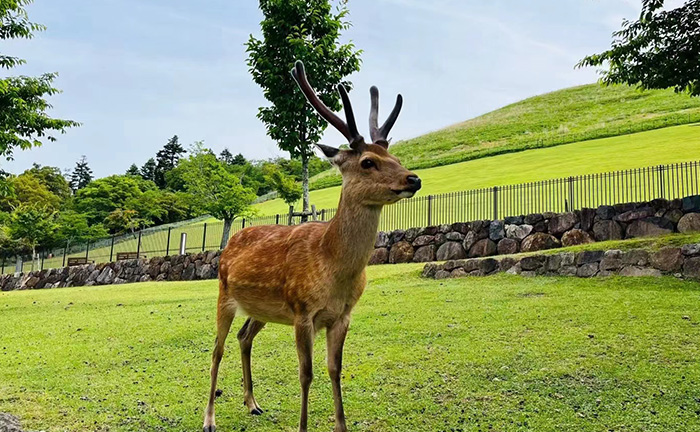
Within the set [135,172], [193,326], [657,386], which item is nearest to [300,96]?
[193,326]

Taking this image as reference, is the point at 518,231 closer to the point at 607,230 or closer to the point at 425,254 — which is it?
the point at 607,230

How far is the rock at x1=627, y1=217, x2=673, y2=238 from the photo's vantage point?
1274cm

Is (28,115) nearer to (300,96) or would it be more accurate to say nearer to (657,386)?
(300,96)

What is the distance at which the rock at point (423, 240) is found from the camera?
17.2 m

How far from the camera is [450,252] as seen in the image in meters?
16.5

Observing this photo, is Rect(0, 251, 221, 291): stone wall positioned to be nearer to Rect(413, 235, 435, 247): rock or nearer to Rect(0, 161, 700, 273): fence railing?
Rect(0, 161, 700, 273): fence railing

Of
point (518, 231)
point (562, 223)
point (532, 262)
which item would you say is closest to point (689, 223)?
point (562, 223)

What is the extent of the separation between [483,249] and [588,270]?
16.4ft

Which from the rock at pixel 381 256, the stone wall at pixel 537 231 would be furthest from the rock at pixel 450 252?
the rock at pixel 381 256

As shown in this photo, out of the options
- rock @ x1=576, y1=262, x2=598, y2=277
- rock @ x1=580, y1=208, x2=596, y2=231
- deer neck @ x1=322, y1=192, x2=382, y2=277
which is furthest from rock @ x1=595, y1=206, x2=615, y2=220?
deer neck @ x1=322, y1=192, x2=382, y2=277

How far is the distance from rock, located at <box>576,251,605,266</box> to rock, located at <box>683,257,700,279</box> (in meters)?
1.50

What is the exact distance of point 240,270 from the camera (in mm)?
4738

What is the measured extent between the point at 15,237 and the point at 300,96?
34641mm

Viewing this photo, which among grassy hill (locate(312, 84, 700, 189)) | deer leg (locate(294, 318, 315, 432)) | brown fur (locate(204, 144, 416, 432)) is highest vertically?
grassy hill (locate(312, 84, 700, 189))
